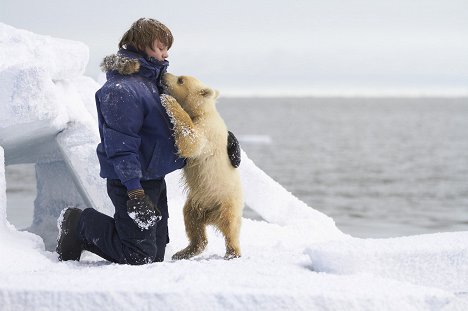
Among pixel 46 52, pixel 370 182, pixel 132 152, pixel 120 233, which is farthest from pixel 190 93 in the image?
pixel 370 182

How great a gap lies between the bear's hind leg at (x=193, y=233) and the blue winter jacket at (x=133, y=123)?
395 millimetres

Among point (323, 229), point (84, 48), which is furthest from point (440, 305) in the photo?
point (84, 48)

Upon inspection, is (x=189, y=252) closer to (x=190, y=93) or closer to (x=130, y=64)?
(x=190, y=93)

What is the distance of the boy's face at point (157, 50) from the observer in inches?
181

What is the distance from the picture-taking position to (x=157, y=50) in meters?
4.62

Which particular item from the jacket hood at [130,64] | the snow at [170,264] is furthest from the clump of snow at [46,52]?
the jacket hood at [130,64]

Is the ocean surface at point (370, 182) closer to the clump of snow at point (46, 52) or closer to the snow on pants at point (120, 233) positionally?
the clump of snow at point (46, 52)

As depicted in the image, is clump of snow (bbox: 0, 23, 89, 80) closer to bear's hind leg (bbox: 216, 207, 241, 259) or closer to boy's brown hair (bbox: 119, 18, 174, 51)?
boy's brown hair (bbox: 119, 18, 174, 51)

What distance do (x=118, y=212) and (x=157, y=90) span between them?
750 millimetres

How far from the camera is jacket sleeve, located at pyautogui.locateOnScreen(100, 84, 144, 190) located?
4387 millimetres

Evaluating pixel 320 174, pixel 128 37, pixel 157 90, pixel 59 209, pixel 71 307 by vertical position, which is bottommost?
pixel 320 174

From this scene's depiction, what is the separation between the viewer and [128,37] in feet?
15.3

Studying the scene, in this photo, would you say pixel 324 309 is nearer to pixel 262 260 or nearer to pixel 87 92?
pixel 262 260

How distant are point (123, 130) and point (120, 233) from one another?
23.5 inches
